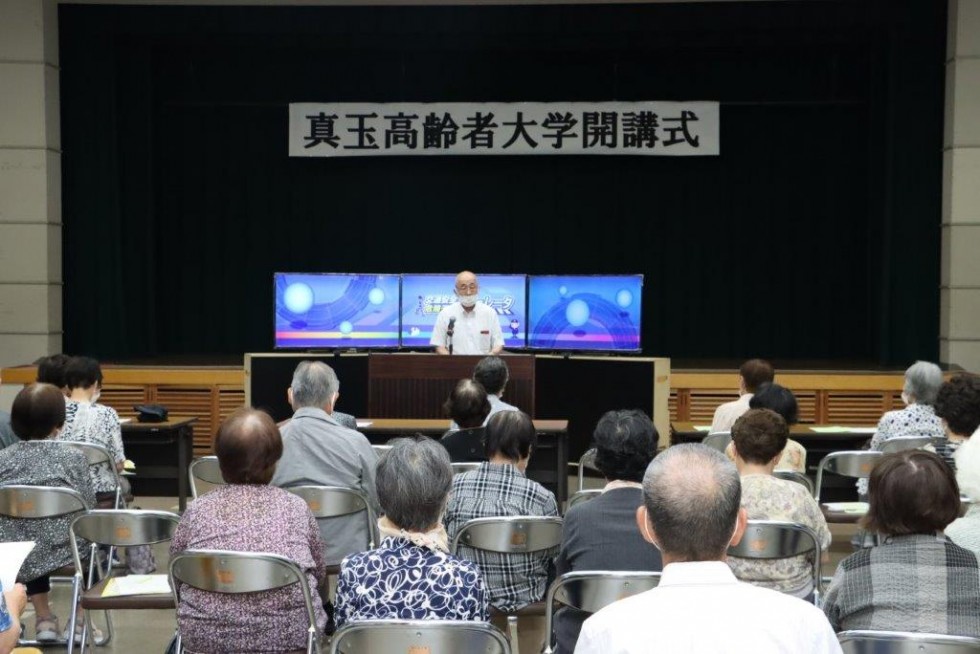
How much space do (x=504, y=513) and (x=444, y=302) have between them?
19.4ft

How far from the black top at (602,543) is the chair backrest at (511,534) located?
36cm

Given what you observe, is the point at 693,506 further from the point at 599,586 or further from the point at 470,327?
the point at 470,327

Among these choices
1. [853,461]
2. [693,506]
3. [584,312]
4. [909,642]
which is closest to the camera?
[693,506]

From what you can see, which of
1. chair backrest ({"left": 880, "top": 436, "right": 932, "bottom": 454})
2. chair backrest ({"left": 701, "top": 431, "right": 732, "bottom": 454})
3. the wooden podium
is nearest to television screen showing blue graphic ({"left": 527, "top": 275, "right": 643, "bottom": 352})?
the wooden podium

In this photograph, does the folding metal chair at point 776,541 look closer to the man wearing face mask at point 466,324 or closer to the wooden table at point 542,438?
the wooden table at point 542,438

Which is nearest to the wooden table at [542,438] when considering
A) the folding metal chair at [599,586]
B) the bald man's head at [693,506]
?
the folding metal chair at [599,586]

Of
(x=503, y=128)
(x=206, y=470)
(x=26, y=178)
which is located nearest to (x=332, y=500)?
(x=206, y=470)

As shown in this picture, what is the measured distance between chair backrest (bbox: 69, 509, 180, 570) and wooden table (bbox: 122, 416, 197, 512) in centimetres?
303

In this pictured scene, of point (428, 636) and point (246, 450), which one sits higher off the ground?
point (246, 450)

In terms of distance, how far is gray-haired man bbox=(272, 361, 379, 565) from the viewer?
395 cm

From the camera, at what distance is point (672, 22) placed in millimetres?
9469

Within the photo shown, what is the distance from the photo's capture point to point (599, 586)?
265cm

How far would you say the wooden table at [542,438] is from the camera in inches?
235

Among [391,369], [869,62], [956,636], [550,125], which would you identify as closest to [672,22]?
[550,125]
